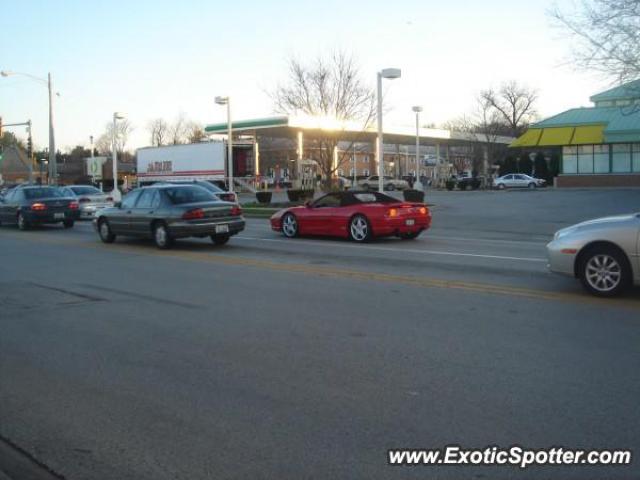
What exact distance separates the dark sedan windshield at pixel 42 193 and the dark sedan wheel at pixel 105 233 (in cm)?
712

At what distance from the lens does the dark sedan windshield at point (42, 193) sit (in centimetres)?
2417

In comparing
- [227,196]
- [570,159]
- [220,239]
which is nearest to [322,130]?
[227,196]

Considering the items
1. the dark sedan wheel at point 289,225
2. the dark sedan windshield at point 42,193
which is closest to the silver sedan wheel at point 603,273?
Answer: the dark sedan wheel at point 289,225

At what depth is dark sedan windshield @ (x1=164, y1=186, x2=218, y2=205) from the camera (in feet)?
53.9

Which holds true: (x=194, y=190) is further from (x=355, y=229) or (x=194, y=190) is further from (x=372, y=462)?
(x=372, y=462)

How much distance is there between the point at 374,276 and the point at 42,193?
16824mm

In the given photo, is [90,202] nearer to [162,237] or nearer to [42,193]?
[42,193]

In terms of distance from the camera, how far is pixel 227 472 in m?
4.21

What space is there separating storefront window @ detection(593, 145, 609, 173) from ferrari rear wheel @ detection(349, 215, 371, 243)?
39043 millimetres

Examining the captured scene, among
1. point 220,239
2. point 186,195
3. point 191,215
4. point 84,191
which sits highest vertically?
point 84,191

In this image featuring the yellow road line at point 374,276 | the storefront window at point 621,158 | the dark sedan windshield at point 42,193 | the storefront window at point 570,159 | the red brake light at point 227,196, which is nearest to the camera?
the yellow road line at point 374,276

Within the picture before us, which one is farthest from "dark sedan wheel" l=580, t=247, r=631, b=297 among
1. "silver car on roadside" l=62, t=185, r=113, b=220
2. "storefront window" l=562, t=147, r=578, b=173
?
"storefront window" l=562, t=147, r=578, b=173

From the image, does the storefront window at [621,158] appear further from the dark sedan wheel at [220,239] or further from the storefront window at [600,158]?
the dark sedan wheel at [220,239]

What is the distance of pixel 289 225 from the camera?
60.4 ft
